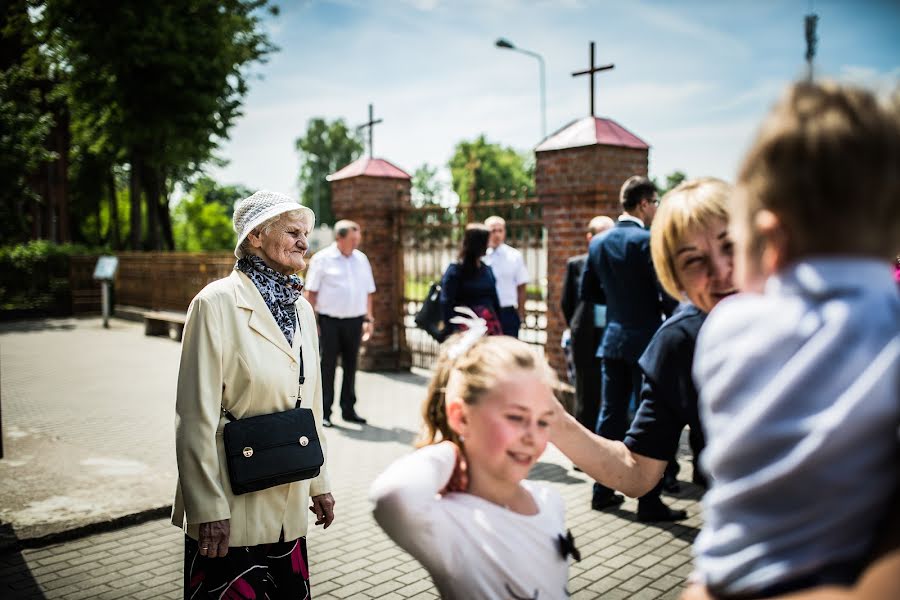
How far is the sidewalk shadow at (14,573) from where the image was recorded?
3912mm

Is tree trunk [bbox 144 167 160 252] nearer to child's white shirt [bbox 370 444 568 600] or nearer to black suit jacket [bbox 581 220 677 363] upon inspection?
black suit jacket [bbox 581 220 677 363]

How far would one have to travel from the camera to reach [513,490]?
1676mm

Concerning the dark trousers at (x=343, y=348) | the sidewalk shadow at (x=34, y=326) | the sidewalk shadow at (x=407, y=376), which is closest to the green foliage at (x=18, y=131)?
the sidewalk shadow at (x=34, y=326)

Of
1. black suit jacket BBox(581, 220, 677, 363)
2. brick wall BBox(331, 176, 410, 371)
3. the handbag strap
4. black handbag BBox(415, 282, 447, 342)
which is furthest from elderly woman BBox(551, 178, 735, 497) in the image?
brick wall BBox(331, 176, 410, 371)

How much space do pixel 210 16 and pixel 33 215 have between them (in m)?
16.1

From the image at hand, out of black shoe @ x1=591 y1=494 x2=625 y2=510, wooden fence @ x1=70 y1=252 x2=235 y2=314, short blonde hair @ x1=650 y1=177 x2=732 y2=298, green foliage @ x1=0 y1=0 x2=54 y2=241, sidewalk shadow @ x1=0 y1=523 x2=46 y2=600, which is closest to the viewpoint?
short blonde hair @ x1=650 y1=177 x2=732 y2=298

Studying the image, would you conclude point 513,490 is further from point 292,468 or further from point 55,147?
point 55,147

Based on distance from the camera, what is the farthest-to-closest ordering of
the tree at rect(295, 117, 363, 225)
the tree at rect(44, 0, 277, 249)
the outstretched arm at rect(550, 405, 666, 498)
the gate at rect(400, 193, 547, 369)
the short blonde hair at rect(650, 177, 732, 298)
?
the tree at rect(295, 117, 363, 225) → the tree at rect(44, 0, 277, 249) → the gate at rect(400, 193, 547, 369) → the outstretched arm at rect(550, 405, 666, 498) → the short blonde hair at rect(650, 177, 732, 298)

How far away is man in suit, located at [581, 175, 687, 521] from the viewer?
4.97 meters

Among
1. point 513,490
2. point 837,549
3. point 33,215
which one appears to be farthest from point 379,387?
point 33,215

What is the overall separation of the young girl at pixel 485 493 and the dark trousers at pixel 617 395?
11.3 feet

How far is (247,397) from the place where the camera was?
2.71 metres

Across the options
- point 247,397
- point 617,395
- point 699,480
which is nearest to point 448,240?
point 699,480

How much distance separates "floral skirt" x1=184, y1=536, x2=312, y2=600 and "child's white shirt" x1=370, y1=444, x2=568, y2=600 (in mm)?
1350
